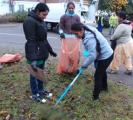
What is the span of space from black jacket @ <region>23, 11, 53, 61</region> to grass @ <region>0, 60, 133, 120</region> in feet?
2.81

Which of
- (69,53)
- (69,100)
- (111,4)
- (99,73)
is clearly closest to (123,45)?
(69,53)

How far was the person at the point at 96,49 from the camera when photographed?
683cm

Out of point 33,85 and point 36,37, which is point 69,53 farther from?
point 36,37

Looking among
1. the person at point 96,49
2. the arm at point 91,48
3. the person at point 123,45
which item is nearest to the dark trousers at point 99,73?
the person at point 96,49

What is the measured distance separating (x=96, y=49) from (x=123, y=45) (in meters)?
3.64

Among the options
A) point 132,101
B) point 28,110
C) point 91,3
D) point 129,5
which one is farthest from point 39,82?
point 129,5

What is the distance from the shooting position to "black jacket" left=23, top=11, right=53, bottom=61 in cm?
686

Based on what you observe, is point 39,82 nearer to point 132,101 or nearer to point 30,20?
point 30,20

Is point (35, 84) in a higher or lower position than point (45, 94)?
higher

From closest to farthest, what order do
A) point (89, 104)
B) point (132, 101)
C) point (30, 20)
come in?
1. point (30, 20)
2. point (89, 104)
3. point (132, 101)

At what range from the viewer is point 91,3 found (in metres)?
46.4

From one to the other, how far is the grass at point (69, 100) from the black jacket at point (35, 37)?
0.86 metres

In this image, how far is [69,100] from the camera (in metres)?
7.48

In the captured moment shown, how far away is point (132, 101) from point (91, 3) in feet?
129
